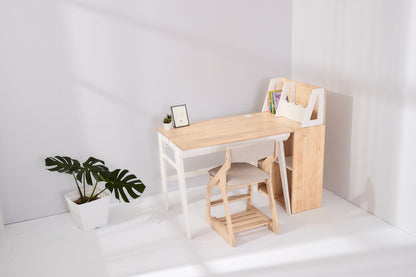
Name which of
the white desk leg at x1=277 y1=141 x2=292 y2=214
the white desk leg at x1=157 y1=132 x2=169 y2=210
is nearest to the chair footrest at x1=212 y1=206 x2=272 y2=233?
the white desk leg at x1=277 y1=141 x2=292 y2=214

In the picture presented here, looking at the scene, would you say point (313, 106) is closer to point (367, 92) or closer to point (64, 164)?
point (367, 92)

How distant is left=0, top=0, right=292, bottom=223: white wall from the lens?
3.04m

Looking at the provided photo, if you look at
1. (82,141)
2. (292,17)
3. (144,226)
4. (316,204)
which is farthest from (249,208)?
(292,17)

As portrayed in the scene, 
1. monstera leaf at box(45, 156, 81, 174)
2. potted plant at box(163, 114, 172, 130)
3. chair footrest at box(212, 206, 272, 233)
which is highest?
potted plant at box(163, 114, 172, 130)

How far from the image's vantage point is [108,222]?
324cm

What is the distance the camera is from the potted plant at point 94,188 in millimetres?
3002

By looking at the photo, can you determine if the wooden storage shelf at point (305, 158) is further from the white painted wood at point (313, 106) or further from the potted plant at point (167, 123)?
the potted plant at point (167, 123)

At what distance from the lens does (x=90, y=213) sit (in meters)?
3.10

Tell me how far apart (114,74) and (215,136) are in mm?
941

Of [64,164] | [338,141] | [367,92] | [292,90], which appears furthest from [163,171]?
[367,92]

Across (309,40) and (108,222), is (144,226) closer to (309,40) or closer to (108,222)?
(108,222)

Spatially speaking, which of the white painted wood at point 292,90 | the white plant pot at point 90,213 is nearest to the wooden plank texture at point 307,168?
the white painted wood at point 292,90

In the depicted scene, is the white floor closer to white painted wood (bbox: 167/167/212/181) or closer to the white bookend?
white painted wood (bbox: 167/167/212/181)

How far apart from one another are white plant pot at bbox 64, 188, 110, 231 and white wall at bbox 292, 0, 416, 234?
5.98ft
